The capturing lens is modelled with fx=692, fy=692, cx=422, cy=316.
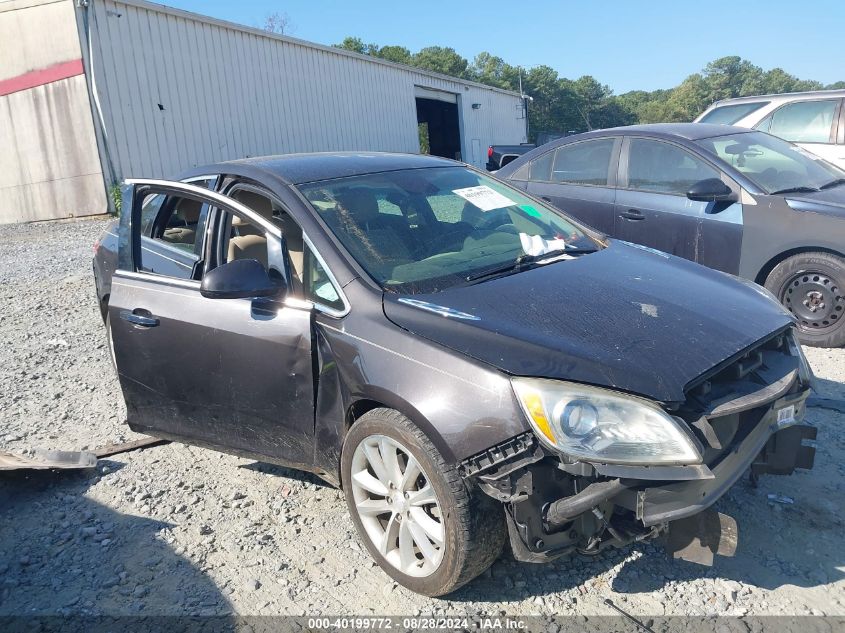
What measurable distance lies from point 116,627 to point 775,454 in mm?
2599

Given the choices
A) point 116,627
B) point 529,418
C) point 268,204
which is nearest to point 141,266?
point 268,204

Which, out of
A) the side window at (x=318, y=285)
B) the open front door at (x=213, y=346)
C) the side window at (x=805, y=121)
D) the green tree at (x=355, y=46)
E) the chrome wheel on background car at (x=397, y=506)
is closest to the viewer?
the chrome wheel on background car at (x=397, y=506)

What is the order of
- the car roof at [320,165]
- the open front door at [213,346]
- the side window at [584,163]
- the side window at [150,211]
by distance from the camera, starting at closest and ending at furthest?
1. the open front door at [213,346]
2. the car roof at [320,165]
3. the side window at [150,211]
4. the side window at [584,163]

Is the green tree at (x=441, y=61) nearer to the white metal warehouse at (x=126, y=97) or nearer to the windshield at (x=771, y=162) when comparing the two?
the white metal warehouse at (x=126, y=97)

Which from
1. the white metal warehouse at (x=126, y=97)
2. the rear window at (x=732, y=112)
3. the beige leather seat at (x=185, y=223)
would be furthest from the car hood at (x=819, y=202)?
the white metal warehouse at (x=126, y=97)

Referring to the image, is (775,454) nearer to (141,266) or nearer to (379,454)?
(379,454)

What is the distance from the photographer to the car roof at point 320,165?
346 centimetres

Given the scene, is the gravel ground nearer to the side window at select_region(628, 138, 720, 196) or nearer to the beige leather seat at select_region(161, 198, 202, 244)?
the beige leather seat at select_region(161, 198, 202, 244)

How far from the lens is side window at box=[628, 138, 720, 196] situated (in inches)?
219

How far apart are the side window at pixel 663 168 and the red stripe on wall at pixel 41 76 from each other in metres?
12.9

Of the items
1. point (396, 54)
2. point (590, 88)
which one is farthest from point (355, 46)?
point (590, 88)

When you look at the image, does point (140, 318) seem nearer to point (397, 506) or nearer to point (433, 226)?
point (433, 226)

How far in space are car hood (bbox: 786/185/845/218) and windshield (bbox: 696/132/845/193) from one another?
0.15m

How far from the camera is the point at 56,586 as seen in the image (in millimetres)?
2898
